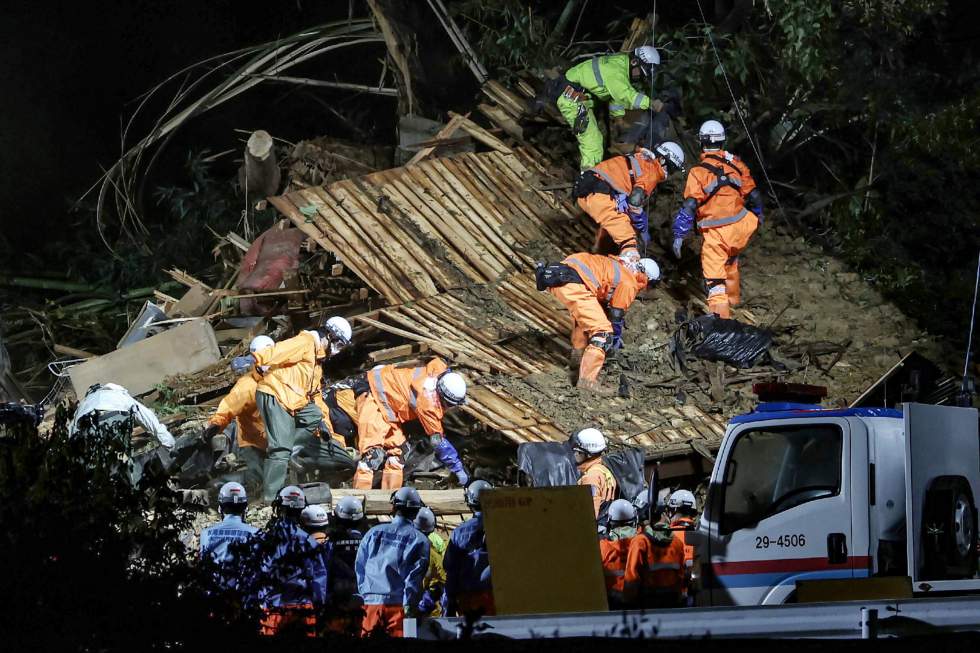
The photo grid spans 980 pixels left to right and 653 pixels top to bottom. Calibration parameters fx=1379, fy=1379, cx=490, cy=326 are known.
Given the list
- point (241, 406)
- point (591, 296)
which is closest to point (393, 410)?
point (241, 406)

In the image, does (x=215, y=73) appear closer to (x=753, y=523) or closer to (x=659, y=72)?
(x=659, y=72)

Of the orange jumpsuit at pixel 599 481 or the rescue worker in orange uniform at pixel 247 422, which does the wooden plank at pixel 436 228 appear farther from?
the orange jumpsuit at pixel 599 481

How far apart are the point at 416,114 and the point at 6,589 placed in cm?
1328

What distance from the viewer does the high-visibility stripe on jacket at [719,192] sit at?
13250 mm

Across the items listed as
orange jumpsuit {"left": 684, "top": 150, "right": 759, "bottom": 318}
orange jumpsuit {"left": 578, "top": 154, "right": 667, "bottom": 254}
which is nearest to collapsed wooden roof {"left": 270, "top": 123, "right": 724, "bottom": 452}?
orange jumpsuit {"left": 578, "top": 154, "right": 667, "bottom": 254}

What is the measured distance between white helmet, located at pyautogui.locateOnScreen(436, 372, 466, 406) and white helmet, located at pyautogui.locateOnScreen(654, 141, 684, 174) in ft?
13.4

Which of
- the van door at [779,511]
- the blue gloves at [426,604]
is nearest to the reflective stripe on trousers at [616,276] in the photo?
the blue gloves at [426,604]

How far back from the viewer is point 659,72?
54.2 feet

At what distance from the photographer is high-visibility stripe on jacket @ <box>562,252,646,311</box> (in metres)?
12.2

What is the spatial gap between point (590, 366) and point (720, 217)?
2255mm

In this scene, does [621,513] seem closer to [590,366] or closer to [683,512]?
[683,512]

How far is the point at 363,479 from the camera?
11.0m

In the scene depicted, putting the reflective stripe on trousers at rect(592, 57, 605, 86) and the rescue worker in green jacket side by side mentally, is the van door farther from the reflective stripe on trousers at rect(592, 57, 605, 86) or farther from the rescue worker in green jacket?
the reflective stripe on trousers at rect(592, 57, 605, 86)

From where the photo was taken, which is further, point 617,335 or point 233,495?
point 617,335
